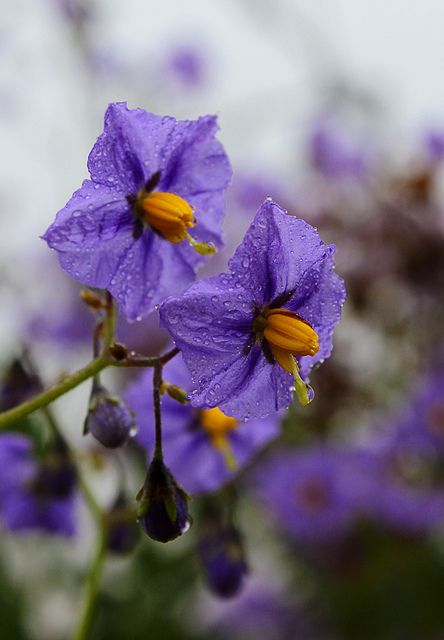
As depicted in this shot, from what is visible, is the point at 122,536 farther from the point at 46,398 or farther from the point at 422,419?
the point at 422,419

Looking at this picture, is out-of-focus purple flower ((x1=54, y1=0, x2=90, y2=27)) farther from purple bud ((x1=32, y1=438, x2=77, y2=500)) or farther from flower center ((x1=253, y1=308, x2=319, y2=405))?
flower center ((x1=253, y1=308, x2=319, y2=405))

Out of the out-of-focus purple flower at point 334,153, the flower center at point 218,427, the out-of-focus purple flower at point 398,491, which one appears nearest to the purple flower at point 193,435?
the flower center at point 218,427

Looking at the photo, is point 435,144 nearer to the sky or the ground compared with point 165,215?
nearer to the ground

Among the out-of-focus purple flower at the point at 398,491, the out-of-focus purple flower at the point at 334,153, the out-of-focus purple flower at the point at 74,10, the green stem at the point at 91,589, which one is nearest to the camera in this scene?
the green stem at the point at 91,589

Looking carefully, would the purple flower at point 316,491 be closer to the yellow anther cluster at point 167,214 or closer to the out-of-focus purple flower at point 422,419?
the out-of-focus purple flower at point 422,419

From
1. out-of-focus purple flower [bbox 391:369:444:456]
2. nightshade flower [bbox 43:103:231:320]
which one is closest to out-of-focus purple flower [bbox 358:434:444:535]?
out-of-focus purple flower [bbox 391:369:444:456]

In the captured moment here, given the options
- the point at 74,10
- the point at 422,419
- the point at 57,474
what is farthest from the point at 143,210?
the point at 74,10

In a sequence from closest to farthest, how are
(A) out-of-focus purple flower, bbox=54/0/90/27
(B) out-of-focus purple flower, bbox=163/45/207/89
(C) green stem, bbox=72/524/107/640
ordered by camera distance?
(C) green stem, bbox=72/524/107/640, (A) out-of-focus purple flower, bbox=54/0/90/27, (B) out-of-focus purple flower, bbox=163/45/207/89
